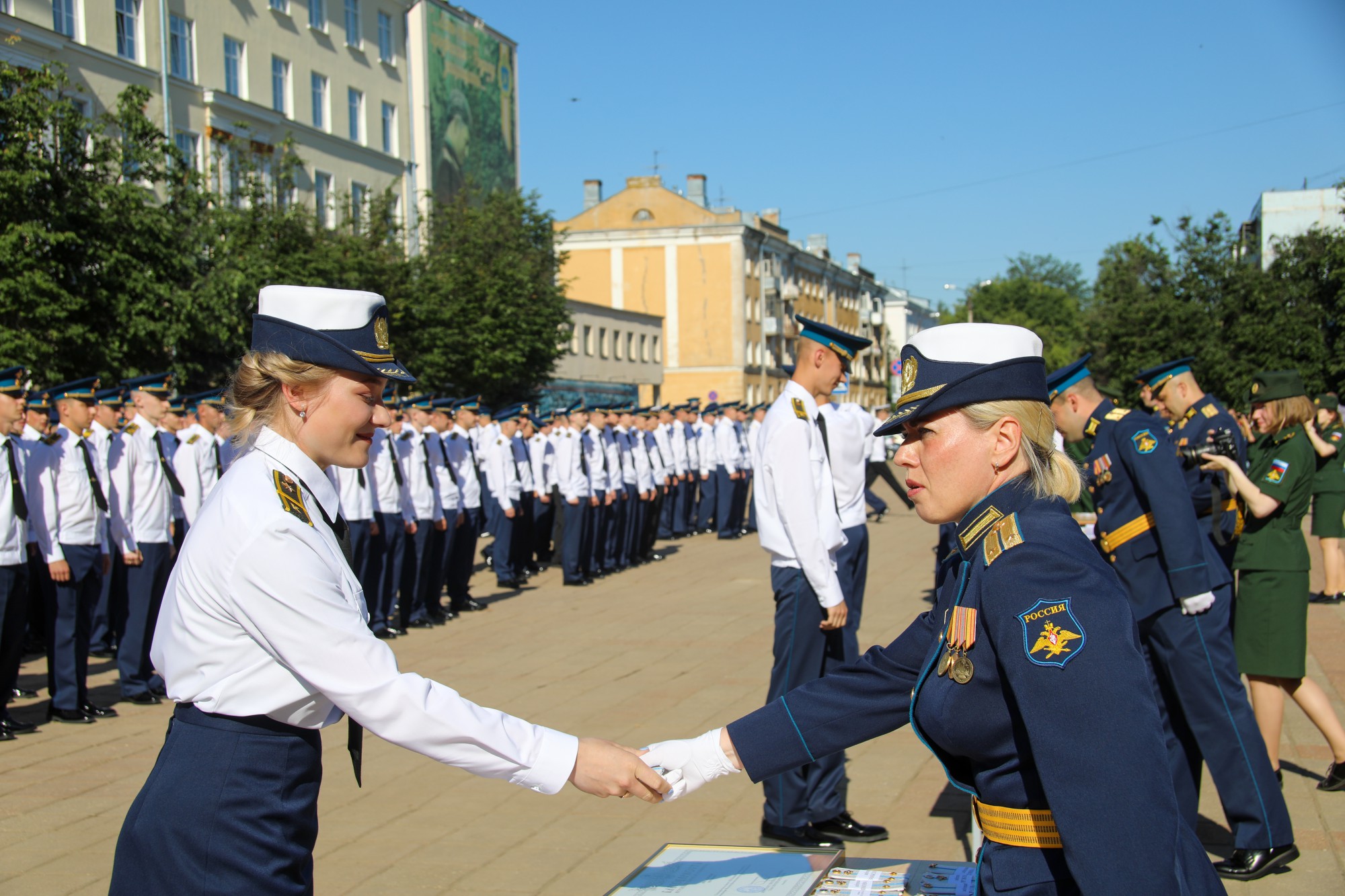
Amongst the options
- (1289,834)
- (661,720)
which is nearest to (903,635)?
(1289,834)

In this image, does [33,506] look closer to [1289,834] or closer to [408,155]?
[1289,834]

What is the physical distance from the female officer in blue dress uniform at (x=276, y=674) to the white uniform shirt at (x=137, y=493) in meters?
7.51

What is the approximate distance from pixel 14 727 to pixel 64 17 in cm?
2720

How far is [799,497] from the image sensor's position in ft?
18.4

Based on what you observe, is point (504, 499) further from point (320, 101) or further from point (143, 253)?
point (320, 101)

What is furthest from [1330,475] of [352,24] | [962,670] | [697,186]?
[697,186]

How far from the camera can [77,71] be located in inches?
1145

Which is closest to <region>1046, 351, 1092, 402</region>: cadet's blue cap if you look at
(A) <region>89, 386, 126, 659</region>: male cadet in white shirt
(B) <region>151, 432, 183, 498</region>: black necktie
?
(B) <region>151, 432, 183, 498</region>: black necktie

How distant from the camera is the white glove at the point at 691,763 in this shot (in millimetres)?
3078

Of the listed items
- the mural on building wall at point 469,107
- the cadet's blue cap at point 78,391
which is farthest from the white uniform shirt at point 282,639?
the mural on building wall at point 469,107

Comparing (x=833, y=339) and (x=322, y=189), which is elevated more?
(x=322, y=189)

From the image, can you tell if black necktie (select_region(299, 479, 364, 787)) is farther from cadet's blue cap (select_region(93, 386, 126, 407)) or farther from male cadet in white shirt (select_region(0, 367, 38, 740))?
cadet's blue cap (select_region(93, 386, 126, 407))

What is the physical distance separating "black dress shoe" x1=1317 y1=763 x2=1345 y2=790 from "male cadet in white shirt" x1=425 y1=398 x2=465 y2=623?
894 cm

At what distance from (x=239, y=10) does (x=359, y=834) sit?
35.7 metres
